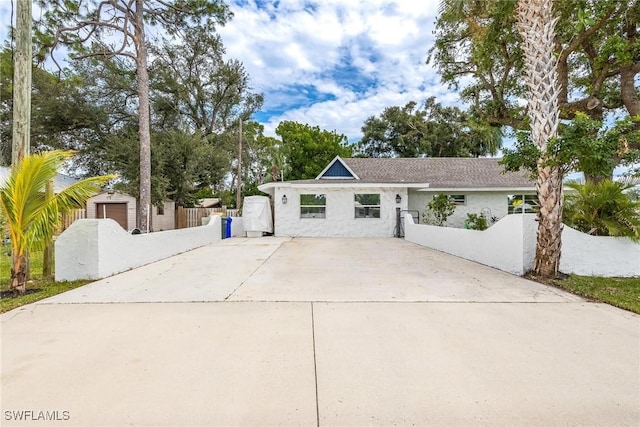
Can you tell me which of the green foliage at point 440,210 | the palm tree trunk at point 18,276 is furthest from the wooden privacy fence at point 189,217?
the palm tree trunk at point 18,276

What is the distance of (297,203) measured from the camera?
52.2 ft

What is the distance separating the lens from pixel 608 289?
208 inches

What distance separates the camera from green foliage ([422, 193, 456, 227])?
14672 millimetres

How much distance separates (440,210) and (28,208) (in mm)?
14145

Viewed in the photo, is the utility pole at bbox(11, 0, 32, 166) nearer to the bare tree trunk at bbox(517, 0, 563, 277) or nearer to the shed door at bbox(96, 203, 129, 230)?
the bare tree trunk at bbox(517, 0, 563, 277)

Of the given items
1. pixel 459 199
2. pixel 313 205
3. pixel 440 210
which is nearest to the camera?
pixel 440 210

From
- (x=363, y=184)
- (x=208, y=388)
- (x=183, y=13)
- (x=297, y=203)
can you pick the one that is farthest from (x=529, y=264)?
(x=183, y=13)

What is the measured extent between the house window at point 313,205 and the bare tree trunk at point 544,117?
1035cm

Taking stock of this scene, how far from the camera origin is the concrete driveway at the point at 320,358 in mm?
2201

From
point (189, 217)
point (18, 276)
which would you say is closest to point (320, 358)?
point (18, 276)

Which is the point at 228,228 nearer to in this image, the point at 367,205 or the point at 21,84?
the point at 367,205

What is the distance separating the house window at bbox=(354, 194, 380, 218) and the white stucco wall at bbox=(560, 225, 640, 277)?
9.65 meters

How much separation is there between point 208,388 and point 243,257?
22.0 ft

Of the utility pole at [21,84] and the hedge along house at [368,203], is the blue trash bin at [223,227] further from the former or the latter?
the utility pole at [21,84]
